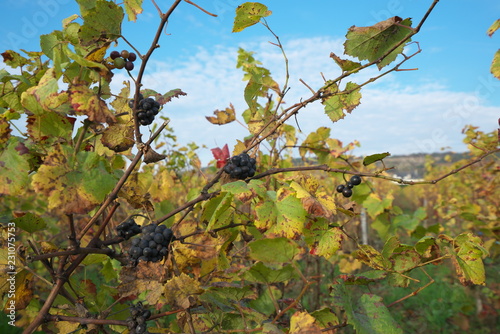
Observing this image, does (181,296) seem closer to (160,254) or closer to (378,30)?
(160,254)

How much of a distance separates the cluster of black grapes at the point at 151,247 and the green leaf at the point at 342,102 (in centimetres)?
83

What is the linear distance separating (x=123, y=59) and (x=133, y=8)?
21cm

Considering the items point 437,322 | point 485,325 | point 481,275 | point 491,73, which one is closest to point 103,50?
point 481,275

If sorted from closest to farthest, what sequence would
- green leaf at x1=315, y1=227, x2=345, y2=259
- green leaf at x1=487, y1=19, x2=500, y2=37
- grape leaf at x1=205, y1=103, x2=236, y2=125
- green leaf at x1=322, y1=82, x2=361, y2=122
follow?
1. green leaf at x1=315, y1=227, x2=345, y2=259
2. green leaf at x1=322, y1=82, x2=361, y2=122
3. green leaf at x1=487, y1=19, x2=500, y2=37
4. grape leaf at x1=205, y1=103, x2=236, y2=125

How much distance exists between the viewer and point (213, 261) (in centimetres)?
117

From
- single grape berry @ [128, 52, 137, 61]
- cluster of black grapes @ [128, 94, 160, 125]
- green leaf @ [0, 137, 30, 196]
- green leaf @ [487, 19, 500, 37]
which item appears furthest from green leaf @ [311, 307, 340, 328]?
green leaf @ [487, 19, 500, 37]

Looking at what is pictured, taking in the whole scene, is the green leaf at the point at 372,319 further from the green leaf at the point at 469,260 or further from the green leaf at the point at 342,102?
the green leaf at the point at 342,102

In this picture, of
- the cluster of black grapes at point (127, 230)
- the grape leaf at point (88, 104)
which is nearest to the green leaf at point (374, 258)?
the cluster of black grapes at point (127, 230)

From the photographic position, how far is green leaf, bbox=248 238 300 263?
91cm

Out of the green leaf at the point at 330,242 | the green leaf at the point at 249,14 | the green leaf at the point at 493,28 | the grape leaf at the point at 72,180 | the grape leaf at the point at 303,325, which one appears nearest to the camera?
the grape leaf at the point at 303,325

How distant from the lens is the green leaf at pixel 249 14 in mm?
1244

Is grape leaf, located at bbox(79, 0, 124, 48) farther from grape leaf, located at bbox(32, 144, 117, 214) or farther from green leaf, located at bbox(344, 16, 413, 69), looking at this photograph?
green leaf, located at bbox(344, 16, 413, 69)

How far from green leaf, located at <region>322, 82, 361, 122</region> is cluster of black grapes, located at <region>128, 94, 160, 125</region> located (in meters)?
0.70

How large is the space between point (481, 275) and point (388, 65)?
30.6 inches
